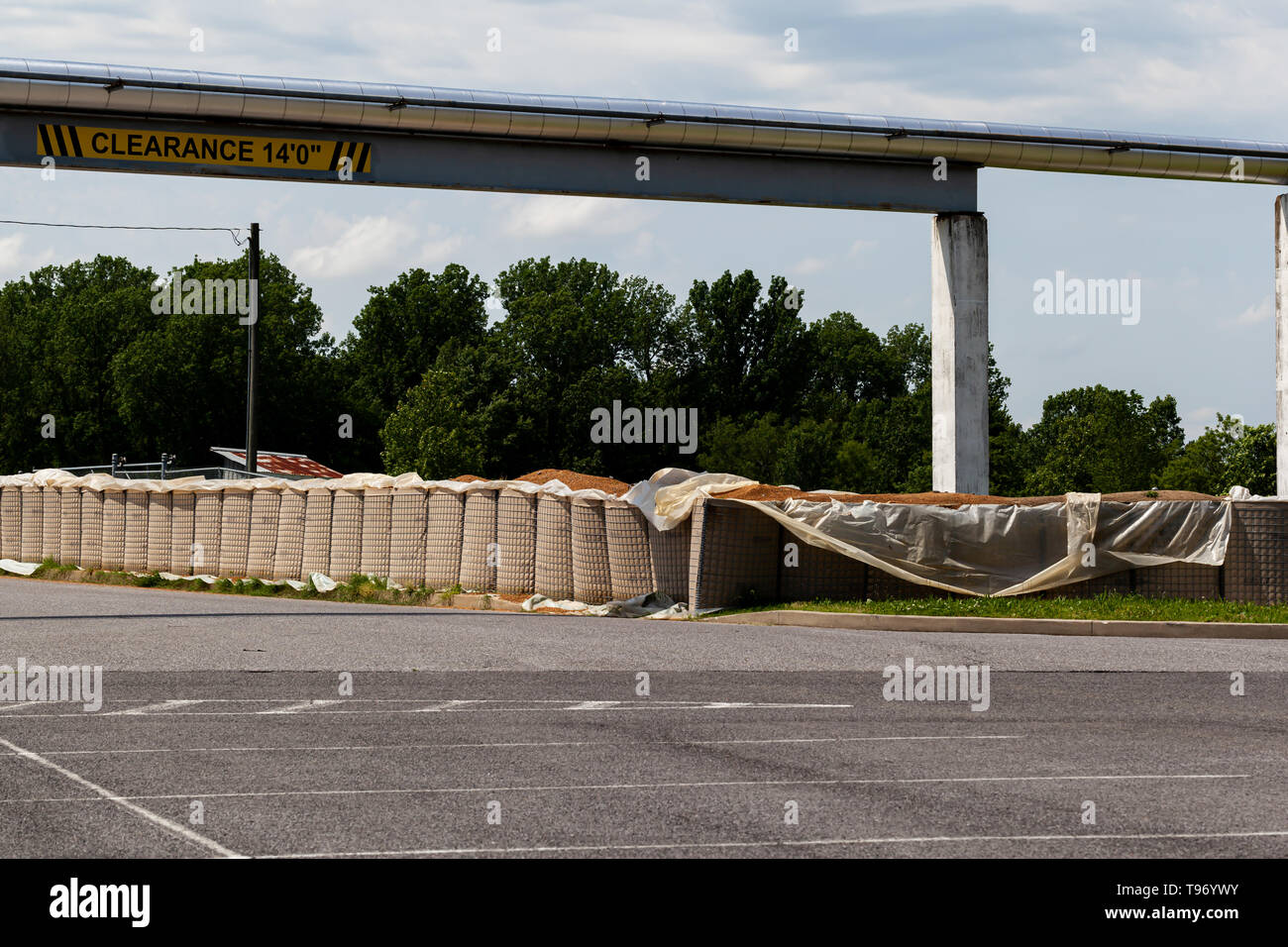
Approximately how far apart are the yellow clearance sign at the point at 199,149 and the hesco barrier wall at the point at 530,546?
17.8ft

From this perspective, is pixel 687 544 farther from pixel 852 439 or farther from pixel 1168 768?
pixel 852 439

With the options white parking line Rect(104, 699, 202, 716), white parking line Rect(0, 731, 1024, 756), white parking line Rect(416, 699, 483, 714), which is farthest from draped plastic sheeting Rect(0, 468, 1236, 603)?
white parking line Rect(0, 731, 1024, 756)

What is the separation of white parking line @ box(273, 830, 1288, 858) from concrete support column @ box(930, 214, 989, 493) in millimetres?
17156

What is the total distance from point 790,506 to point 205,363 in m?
69.8

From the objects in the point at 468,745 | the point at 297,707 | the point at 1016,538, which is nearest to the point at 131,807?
the point at 468,745

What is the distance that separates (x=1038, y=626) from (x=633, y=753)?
10167mm

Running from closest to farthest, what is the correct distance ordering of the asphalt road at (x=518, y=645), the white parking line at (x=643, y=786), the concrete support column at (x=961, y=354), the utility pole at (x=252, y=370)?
the white parking line at (x=643, y=786), the asphalt road at (x=518, y=645), the concrete support column at (x=961, y=354), the utility pole at (x=252, y=370)

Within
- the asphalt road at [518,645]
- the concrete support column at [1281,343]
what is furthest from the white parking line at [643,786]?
the concrete support column at [1281,343]

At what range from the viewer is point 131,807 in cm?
720

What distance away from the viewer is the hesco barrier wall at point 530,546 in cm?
1925

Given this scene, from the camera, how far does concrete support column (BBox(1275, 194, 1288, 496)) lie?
24.7 m

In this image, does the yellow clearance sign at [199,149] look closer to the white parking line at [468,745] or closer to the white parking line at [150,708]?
the white parking line at [150,708]

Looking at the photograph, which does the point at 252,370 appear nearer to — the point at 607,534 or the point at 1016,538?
the point at 607,534

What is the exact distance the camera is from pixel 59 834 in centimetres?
659
